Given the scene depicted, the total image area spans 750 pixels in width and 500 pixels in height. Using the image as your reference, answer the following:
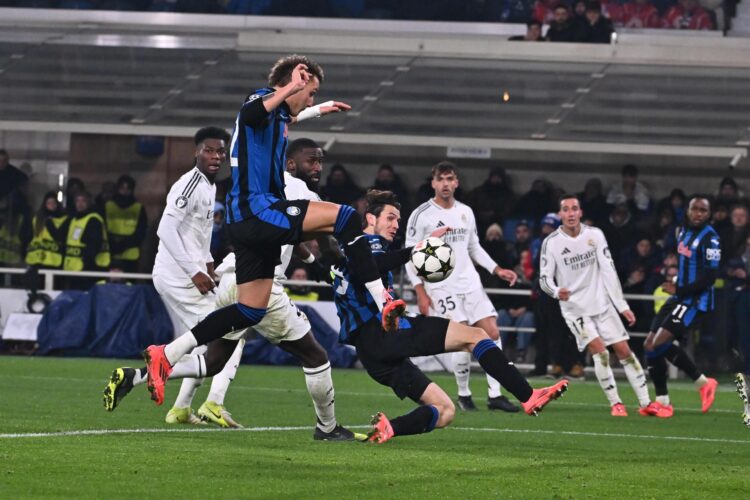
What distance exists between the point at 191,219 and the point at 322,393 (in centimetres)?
227

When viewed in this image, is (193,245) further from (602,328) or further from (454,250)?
(602,328)

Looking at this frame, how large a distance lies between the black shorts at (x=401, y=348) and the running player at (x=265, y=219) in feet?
2.12

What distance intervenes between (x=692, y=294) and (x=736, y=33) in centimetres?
1130

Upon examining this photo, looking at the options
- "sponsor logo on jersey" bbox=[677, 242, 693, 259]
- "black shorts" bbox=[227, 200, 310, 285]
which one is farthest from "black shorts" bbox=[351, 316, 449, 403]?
Answer: "sponsor logo on jersey" bbox=[677, 242, 693, 259]

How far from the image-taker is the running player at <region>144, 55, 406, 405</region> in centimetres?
791

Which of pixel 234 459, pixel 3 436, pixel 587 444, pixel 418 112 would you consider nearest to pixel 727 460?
pixel 587 444

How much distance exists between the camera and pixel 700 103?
21.5 meters

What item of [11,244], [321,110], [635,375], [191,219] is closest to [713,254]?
[635,375]

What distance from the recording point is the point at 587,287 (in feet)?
46.6

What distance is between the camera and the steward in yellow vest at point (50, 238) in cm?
2042

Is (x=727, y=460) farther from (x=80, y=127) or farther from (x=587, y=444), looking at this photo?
(x=80, y=127)

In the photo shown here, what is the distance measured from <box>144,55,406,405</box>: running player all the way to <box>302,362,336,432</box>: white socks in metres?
0.82

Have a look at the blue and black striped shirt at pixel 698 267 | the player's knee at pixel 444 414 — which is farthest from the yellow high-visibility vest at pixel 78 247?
the player's knee at pixel 444 414

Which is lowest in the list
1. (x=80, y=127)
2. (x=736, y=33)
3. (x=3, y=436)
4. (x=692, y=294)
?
(x=3, y=436)
